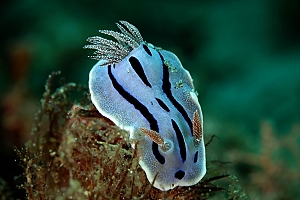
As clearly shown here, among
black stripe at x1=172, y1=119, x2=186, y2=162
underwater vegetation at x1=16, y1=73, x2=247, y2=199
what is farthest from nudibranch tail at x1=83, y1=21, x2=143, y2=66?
black stripe at x1=172, y1=119, x2=186, y2=162

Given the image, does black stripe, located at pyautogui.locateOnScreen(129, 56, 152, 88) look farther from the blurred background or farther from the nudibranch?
the blurred background

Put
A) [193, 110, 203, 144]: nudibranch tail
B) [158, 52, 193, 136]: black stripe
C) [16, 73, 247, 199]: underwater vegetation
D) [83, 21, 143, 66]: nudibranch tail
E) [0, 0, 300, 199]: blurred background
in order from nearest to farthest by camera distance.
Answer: [16, 73, 247, 199]: underwater vegetation < [193, 110, 203, 144]: nudibranch tail < [158, 52, 193, 136]: black stripe < [83, 21, 143, 66]: nudibranch tail < [0, 0, 300, 199]: blurred background

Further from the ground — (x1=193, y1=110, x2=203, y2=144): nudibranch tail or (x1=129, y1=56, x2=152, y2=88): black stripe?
(x1=129, y1=56, x2=152, y2=88): black stripe

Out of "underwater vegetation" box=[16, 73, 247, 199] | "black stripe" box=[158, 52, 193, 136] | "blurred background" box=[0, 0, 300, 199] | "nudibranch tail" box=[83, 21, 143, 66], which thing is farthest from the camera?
"blurred background" box=[0, 0, 300, 199]

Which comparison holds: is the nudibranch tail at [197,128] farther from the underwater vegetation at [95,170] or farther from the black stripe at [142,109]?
the underwater vegetation at [95,170]

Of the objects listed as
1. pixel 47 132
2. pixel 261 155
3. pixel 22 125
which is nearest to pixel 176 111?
pixel 47 132

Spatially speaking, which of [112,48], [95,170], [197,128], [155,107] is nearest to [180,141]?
[197,128]

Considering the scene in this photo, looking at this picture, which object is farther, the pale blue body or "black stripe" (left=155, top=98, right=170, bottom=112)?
"black stripe" (left=155, top=98, right=170, bottom=112)

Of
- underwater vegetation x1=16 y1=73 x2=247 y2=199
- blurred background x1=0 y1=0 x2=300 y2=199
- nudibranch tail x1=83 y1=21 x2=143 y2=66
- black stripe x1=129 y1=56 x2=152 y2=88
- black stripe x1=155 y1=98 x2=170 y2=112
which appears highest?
nudibranch tail x1=83 y1=21 x2=143 y2=66
